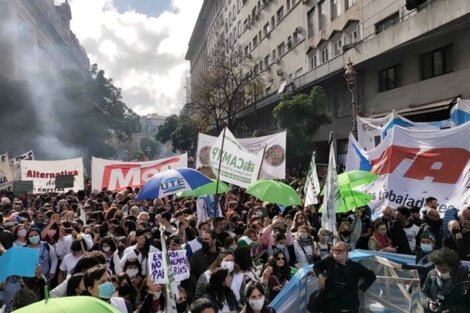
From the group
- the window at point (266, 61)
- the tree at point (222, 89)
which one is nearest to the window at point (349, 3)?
the tree at point (222, 89)

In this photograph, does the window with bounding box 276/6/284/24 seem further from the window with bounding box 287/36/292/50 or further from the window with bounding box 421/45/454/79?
the window with bounding box 421/45/454/79

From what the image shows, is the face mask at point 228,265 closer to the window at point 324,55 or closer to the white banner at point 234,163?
the white banner at point 234,163

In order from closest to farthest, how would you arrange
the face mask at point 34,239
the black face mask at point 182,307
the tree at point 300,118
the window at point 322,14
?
the black face mask at point 182,307, the face mask at point 34,239, the tree at point 300,118, the window at point 322,14

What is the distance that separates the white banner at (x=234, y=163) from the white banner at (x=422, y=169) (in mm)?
2344

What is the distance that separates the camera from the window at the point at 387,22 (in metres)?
22.2

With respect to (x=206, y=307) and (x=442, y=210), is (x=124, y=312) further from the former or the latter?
(x=442, y=210)

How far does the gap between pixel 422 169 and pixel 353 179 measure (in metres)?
1.29

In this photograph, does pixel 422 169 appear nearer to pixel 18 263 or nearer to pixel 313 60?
pixel 18 263

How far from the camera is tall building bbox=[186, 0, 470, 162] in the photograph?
17.9 m

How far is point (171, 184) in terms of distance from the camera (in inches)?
388

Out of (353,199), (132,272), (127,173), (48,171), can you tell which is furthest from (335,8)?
(132,272)

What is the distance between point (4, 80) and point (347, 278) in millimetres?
41992

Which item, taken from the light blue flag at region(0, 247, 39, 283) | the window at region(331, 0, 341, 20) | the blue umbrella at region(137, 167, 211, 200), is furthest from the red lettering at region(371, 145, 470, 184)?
the window at region(331, 0, 341, 20)

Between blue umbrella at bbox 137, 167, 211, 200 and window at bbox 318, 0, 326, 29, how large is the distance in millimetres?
Result: 23070
